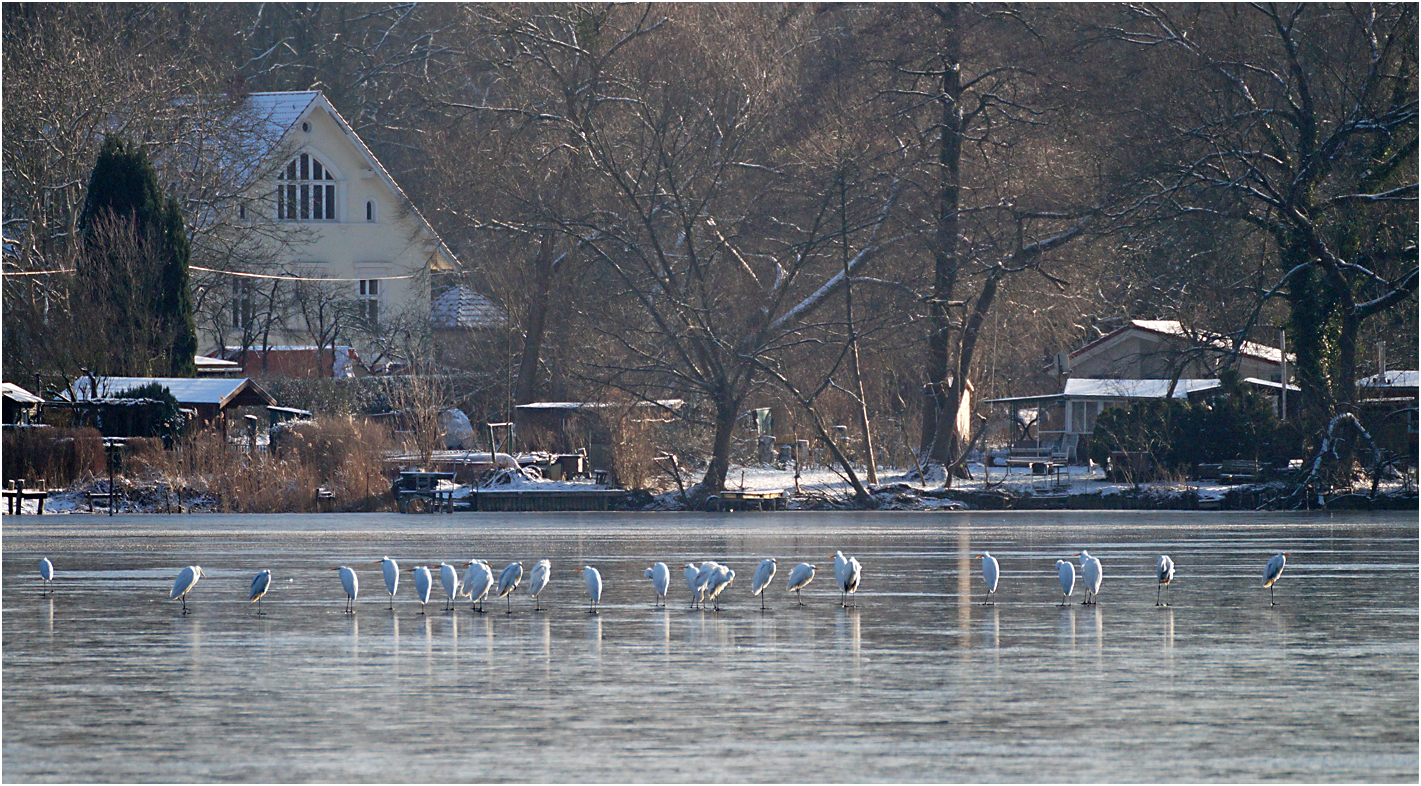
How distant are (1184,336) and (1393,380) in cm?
768

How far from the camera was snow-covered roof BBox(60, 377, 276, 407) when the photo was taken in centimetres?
3447

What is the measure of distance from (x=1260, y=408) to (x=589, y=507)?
45.0 feet

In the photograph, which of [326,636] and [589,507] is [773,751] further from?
[589,507]

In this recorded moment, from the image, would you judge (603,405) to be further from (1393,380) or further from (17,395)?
(1393,380)

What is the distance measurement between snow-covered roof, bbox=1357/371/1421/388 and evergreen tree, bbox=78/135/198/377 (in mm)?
25641

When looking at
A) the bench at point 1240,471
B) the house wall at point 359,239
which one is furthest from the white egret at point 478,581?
the house wall at point 359,239

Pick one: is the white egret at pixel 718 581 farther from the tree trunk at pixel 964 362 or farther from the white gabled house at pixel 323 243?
the white gabled house at pixel 323 243

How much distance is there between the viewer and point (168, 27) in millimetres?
51781

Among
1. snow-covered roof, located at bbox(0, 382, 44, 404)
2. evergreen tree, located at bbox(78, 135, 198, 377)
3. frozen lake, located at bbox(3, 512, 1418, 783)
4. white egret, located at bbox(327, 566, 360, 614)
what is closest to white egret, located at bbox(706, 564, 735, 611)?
frozen lake, located at bbox(3, 512, 1418, 783)

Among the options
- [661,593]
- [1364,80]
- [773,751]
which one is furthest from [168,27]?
[773,751]

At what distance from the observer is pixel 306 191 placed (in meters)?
54.8

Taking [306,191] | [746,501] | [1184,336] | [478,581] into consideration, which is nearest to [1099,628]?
[478,581]

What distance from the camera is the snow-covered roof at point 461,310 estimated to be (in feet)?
172

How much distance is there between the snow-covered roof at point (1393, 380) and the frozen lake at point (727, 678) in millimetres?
17225
